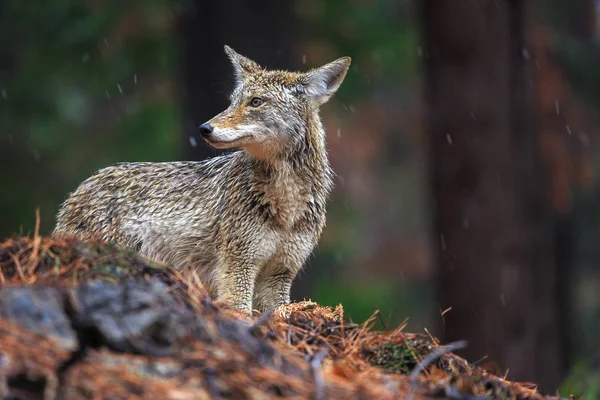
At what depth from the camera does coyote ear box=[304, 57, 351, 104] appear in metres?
6.68

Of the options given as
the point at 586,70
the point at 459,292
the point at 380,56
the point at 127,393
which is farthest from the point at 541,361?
the point at 127,393

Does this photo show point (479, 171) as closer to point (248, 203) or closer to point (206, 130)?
point (248, 203)

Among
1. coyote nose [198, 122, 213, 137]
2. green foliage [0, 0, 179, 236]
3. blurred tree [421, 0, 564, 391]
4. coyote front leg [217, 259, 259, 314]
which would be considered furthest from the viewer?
green foliage [0, 0, 179, 236]

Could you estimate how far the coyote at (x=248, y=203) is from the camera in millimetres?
6398

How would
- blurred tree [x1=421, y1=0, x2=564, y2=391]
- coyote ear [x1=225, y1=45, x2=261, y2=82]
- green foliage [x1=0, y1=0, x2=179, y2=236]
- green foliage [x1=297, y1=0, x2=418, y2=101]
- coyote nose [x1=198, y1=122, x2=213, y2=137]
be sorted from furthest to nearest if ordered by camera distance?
green foliage [x1=297, y1=0, x2=418, y2=101]
green foliage [x1=0, y1=0, x2=179, y2=236]
blurred tree [x1=421, y1=0, x2=564, y2=391]
coyote ear [x1=225, y1=45, x2=261, y2=82]
coyote nose [x1=198, y1=122, x2=213, y2=137]

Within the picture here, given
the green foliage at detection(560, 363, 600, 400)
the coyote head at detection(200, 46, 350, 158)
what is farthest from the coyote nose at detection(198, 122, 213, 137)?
the green foliage at detection(560, 363, 600, 400)

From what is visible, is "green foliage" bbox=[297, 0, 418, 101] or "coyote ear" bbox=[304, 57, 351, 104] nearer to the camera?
"coyote ear" bbox=[304, 57, 351, 104]

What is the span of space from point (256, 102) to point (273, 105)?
4.7 inches

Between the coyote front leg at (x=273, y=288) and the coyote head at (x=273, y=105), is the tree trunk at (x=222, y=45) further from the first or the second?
the coyote front leg at (x=273, y=288)

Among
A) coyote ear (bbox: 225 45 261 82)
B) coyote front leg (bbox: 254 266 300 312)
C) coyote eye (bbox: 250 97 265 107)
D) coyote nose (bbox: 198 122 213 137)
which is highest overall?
coyote ear (bbox: 225 45 261 82)

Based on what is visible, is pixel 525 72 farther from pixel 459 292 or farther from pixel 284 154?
pixel 284 154

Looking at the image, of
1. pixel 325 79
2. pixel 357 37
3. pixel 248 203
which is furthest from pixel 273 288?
pixel 357 37

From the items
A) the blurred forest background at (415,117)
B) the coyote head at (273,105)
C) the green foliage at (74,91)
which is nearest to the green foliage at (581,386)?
the blurred forest background at (415,117)

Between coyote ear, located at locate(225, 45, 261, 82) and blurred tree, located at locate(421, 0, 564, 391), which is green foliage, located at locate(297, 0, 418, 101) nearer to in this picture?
blurred tree, located at locate(421, 0, 564, 391)
